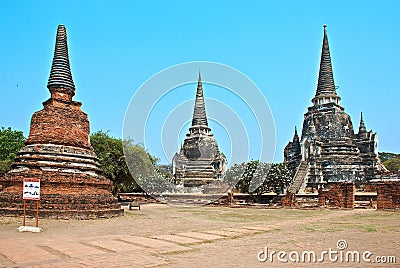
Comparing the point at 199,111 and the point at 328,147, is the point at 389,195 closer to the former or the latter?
the point at 328,147

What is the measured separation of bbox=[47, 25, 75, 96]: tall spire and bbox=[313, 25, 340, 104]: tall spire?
31.5 metres

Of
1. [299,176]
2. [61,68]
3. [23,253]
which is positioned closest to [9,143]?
Result: [61,68]

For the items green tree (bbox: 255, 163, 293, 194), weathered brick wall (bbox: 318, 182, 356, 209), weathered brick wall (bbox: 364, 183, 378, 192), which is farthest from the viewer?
weathered brick wall (bbox: 364, 183, 378, 192)

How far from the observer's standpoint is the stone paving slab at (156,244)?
8.47 meters

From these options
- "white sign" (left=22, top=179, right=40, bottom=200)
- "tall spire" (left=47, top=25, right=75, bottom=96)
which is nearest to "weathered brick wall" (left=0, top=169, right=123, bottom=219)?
"white sign" (left=22, top=179, right=40, bottom=200)

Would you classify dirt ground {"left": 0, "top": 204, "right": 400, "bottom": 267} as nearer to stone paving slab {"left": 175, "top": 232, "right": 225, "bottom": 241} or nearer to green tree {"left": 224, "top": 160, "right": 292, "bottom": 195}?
stone paving slab {"left": 175, "top": 232, "right": 225, "bottom": 241}

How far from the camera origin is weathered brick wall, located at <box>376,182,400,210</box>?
2091 cm

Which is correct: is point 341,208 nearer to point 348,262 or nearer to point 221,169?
point 348,262

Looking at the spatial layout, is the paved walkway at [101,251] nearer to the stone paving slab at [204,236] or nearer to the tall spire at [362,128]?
the stone paving slab at [204,236]

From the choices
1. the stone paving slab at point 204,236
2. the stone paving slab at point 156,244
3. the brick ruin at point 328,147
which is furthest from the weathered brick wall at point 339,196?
the stone paving slab at point 156,244

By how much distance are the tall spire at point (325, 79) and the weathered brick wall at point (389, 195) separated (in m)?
24.5

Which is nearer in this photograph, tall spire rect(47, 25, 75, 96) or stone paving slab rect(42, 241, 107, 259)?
stone paving slab rect(42, 241, 107, 259)

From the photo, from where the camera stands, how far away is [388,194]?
21.2 metres

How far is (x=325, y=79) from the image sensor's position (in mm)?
45344
